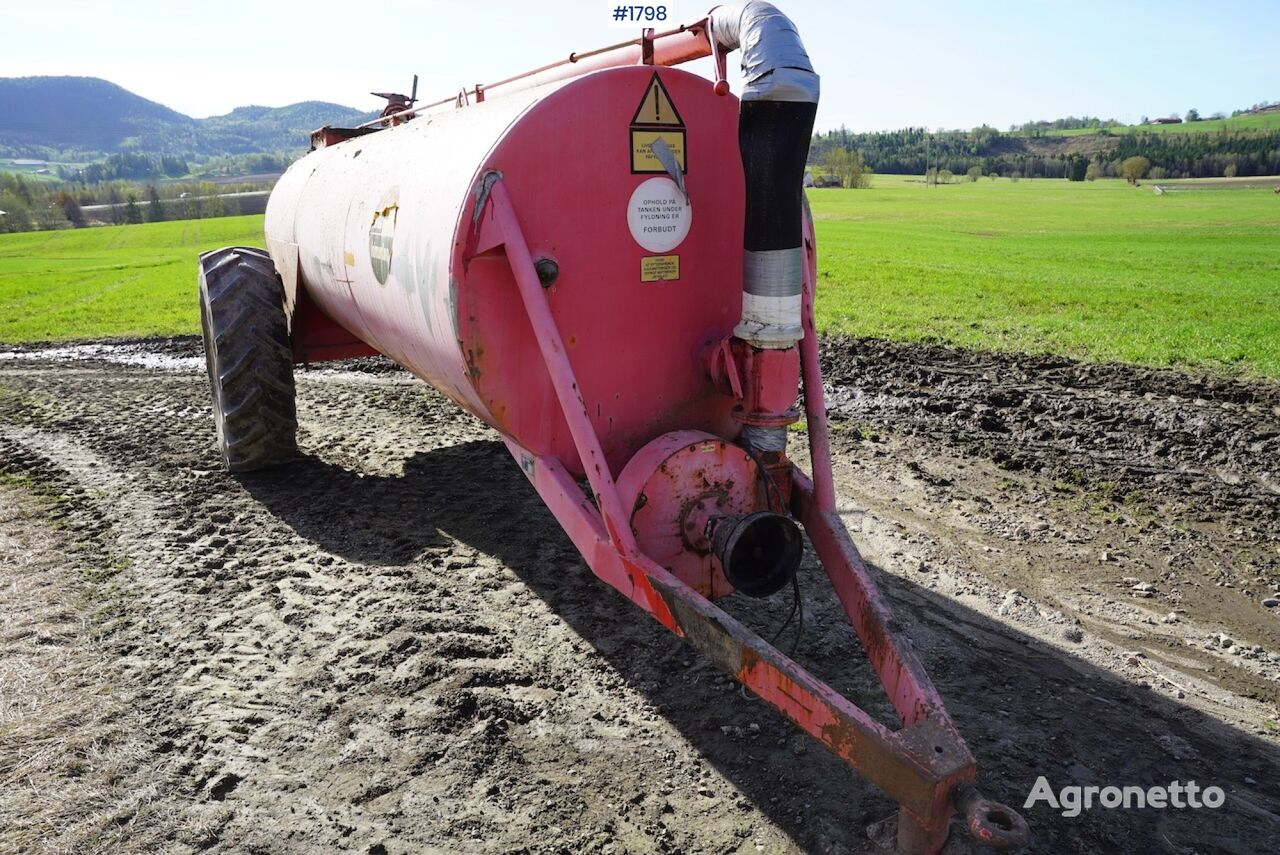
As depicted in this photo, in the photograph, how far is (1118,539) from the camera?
536 centimetres

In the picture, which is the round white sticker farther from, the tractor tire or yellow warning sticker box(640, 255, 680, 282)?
the tractor tire

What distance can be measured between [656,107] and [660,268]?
2.33 feet

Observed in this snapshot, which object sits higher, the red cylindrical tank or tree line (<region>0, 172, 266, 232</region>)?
tree line (<region>0, 172, 266, 232</region>)

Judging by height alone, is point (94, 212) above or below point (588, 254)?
above

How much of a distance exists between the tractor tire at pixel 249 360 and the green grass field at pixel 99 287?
27.7 feet

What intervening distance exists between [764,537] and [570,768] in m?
1.24

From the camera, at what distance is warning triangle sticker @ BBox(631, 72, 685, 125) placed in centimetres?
385

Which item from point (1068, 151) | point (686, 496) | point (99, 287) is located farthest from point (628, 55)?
point (1068, 151)

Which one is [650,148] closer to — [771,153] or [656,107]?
[656,107]

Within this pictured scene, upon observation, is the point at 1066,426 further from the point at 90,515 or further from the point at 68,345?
the point at 68,345

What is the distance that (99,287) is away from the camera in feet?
72.0

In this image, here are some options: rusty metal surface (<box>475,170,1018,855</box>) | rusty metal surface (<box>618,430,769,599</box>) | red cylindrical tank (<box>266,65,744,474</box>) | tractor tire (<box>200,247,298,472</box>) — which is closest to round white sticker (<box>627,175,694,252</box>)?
red cylindrical tank (<box>266,65,744,474</box>)

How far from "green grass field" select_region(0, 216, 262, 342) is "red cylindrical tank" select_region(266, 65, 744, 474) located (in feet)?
37.9

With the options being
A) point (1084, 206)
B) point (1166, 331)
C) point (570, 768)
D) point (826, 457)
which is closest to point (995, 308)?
point (1166, 331)
